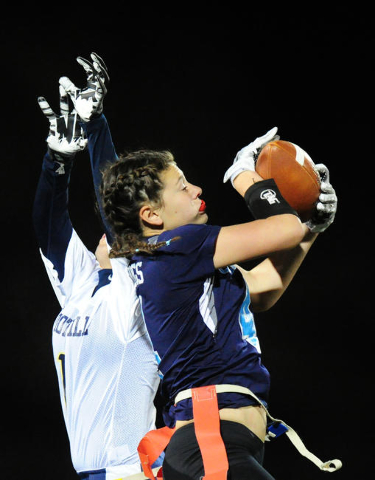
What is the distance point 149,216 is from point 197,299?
0.19m

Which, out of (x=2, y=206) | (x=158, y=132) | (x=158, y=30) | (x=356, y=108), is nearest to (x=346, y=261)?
(x=356, y=108)

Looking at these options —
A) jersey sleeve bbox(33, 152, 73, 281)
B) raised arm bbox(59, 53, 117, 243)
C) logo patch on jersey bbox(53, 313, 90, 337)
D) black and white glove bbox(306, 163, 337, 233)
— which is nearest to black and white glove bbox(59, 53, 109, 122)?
raised arm bbox(59, 53, 117, 243)

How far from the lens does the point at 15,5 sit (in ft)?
8.64

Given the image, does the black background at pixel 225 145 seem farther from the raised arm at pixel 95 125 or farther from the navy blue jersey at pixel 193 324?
the navy blue jersey at pixel 193 324

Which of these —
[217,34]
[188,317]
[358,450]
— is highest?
[217,34]

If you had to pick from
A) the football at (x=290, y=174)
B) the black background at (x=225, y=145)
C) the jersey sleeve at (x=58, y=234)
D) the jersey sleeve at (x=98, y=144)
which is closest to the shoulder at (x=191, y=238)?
the football at (x=290, y=174)

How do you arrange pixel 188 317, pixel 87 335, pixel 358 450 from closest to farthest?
pixel 188 317 → pixel 87 335 → pixel 358 450

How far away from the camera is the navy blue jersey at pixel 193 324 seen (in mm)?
1163

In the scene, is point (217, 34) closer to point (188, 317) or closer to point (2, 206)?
point (2, 206)

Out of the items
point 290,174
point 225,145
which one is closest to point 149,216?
point 290,174

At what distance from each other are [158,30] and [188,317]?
6.20 feet

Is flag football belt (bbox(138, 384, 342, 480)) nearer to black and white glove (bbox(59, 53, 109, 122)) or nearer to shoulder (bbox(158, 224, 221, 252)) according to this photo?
shoulder (bbox(158, 224, 221, 252))

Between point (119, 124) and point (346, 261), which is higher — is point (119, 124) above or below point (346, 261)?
above

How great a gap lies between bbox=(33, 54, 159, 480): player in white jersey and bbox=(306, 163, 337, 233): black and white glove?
0.46m
